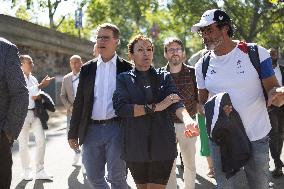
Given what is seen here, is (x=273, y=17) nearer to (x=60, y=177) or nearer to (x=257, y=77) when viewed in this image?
(x=60, y=177)

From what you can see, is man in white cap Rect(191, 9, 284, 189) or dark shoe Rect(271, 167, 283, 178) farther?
dark shoe Rect(271, 167, 283, 178)

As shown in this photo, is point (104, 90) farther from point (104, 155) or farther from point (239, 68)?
point (239, 68)

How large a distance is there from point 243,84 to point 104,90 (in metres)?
1.38

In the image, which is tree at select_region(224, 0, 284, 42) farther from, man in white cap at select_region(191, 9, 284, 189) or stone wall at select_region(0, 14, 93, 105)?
man in white cap at select_region(191, 9, 284, 189)

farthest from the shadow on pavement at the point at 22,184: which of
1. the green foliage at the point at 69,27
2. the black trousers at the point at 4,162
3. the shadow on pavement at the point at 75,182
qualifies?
the green foliage at the point at 69,27

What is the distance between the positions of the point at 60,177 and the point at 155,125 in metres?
4.03

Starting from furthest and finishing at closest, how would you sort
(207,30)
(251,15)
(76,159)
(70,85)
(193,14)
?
1. (251,15)
2. (193,14)
3. (76,159)
4. (70,85)
5. (207,30)

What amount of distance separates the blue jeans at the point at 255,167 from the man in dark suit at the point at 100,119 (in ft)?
3.30

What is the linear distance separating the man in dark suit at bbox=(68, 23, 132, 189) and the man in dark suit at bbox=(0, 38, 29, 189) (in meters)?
0.87

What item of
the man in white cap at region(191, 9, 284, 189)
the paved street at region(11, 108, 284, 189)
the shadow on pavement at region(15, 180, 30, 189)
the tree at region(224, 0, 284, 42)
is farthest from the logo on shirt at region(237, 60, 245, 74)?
the tree at region(224, 0, 284, 42)

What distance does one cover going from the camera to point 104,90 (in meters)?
4.43

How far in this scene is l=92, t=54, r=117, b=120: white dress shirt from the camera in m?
4.39

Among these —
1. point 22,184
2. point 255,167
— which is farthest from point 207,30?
point 22,184

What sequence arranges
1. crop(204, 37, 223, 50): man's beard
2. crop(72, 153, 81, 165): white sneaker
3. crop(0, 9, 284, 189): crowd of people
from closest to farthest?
crop(0, 9, 284, 189): crowd of people → crop(204, 37, 223, 50): man's beard → crop(72, 153, 81, 165): white sneaker
